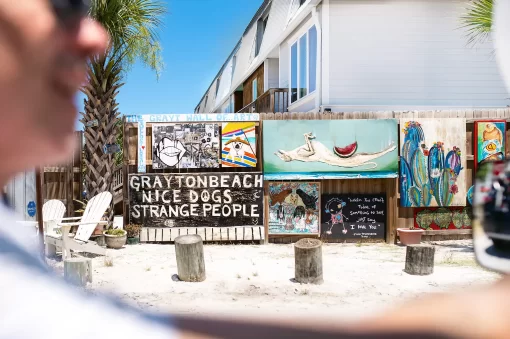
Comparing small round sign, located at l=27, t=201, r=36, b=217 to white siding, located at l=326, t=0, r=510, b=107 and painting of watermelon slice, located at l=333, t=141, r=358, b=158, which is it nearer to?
painting of watermelon slice, located at l=333, t=141, r=358, b=158

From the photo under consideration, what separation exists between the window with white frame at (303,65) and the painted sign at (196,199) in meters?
2.36

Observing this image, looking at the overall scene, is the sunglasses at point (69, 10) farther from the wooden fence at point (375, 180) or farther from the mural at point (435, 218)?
the mural at point (435, 218)

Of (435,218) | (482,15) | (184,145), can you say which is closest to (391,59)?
(435,218)

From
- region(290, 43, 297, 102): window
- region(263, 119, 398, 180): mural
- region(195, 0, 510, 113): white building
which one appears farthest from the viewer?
region(290, 43, 297, 102): window

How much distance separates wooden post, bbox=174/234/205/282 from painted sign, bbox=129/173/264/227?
195 cm

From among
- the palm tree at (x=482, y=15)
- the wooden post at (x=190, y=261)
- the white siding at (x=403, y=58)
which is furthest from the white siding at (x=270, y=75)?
the palm tree at (x=482, y=15)

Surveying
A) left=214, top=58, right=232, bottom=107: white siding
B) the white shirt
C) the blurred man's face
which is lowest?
the white shirt

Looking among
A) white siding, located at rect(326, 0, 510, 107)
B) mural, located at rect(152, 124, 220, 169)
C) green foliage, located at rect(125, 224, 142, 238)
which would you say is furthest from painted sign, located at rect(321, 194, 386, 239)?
green foliage, located at rect(125, 224, 142, 238)

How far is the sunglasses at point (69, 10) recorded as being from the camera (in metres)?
0.27

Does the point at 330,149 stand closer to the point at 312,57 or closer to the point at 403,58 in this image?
the point at 312,57

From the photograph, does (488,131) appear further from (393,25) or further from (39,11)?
(39,11)

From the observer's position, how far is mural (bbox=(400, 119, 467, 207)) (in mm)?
6695

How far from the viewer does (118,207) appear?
25.3 feet

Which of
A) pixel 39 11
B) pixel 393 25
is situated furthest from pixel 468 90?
pixel 39 11
